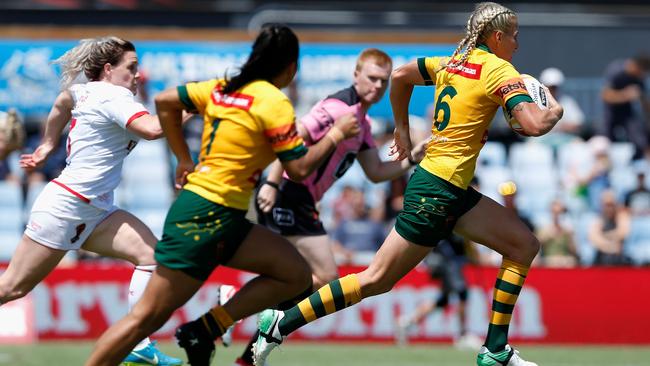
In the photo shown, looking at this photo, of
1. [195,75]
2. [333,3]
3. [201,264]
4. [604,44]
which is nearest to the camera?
[201,264]

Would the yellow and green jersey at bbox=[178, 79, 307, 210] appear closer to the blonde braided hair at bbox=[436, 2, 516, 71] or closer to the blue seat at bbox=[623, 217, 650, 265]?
the blonde braided hair at bbox=[436, 2, 516, 71]

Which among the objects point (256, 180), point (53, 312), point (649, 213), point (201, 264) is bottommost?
point (53, 312)

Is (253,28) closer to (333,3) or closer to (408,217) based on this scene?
(333,3)

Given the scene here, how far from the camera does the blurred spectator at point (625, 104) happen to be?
1761 centimetres

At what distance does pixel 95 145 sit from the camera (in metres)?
8.12

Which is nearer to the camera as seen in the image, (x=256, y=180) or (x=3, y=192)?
(x=256, y=180)

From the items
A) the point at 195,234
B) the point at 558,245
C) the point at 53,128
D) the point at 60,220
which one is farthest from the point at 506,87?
the point at 558,245

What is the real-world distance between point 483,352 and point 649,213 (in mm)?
8623

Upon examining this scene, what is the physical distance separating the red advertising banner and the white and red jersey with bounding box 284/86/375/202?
5.02 meters

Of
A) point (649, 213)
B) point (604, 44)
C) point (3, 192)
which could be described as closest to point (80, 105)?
point (3, 192)

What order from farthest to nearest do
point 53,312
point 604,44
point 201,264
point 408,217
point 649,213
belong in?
1. point 604,44
2. point 649,213
3. point 53,312
4. point 408,217
5. point 201,264

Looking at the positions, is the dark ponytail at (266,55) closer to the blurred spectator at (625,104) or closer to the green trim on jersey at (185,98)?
the green trim on jersey at (185,98)

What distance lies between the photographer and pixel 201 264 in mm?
7070

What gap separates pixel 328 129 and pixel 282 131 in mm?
2318
